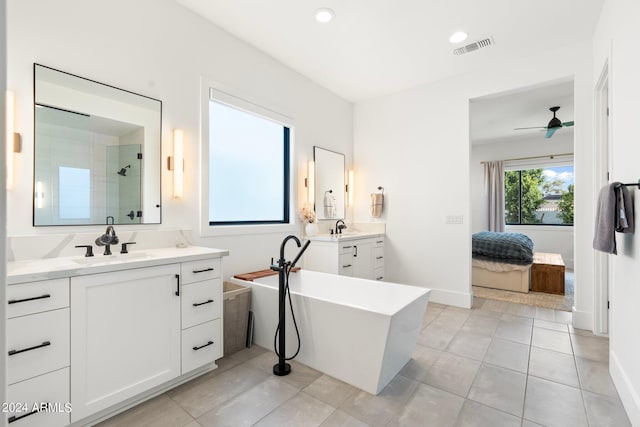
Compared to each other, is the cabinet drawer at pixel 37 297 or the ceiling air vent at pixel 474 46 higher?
the ceiling air vent at pixel 474 46

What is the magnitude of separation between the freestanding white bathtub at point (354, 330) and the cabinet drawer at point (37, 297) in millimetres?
1328

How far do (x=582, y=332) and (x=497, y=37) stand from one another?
3.04 m

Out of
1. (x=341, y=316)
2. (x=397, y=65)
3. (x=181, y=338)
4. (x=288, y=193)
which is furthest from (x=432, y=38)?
(x=181, y=338)

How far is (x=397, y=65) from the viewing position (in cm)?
355

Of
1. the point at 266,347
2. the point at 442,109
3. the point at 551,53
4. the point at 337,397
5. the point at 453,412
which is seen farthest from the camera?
the point at 442,109

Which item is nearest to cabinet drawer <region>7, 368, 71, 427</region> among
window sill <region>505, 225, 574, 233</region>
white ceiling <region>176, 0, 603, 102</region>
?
white ceiling <region>176, 0, 603, 102</region>

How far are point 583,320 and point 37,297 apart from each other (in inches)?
171

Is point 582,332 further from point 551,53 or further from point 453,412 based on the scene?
point 551,53

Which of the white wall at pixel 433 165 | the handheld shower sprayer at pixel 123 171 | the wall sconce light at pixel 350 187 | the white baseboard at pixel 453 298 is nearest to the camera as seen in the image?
Answer: the handheld shower sprayer at pixel 123 171

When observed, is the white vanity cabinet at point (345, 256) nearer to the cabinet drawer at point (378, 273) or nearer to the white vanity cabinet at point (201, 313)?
the cabinet drawer at point (378, 273)

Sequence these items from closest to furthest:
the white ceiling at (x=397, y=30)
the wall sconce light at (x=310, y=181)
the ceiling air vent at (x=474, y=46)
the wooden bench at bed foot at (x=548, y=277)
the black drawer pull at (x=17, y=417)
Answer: the black drawer pull at (x=17, y=417)
the white ceiling at (x=397, y=30)
the ceiling air vent at (x=474, y=46)
the wall sconce light at (x=310, y=181)
the wooden bench at bed foot at (x=548, y=277)

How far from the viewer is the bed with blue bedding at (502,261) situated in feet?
13.9

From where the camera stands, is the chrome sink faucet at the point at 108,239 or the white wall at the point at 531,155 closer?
the chrome sink faucet at the point at 108,239

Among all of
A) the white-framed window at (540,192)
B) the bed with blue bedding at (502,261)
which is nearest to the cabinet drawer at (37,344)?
the bed with blue bedding at (502,261)
